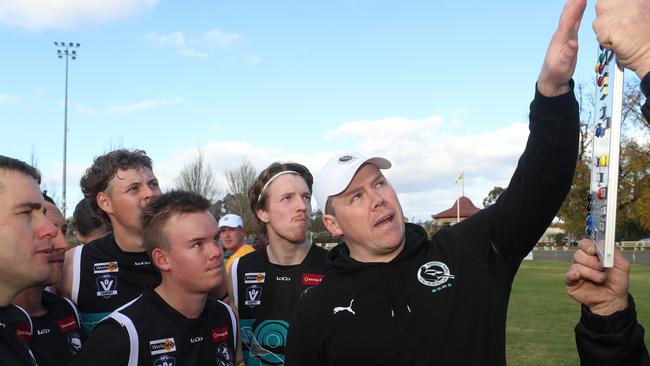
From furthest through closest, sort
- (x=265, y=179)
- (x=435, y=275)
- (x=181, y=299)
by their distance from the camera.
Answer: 1. (x=265, y=179)
2. (x=181, y=299)
3. (x=435, y=275)

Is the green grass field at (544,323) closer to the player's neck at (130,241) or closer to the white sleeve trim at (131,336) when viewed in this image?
the player's neck at (130,241)

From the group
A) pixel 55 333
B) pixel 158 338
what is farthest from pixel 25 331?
pixel 158 338

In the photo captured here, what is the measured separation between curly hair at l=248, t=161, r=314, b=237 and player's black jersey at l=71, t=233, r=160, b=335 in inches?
43.2

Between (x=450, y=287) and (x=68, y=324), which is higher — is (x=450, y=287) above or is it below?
above

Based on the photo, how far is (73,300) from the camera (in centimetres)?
440

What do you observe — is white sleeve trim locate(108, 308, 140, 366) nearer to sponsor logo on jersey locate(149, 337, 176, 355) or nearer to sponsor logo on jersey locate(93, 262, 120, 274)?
sponsor logo on jersey locate(149, 337, 176, 355)

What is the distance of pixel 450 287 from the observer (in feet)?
9.11

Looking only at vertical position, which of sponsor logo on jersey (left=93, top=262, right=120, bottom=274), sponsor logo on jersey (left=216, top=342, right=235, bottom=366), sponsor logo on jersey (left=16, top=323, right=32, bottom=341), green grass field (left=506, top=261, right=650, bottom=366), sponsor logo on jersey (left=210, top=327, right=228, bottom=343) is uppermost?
sponsor logo on jersey (left=93, top=262, right=120, bottom=274)

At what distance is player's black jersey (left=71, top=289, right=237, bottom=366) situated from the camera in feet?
10.5

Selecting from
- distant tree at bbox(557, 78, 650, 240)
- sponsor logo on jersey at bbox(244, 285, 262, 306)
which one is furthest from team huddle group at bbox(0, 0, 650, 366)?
distant tree at bbox(557, 78, 650, 240)

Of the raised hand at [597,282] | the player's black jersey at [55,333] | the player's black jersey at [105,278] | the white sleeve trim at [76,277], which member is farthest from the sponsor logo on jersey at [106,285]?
the raised hand at [597,282]

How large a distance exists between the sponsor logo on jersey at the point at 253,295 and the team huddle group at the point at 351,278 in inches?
4.4

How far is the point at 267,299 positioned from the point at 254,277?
22 cm

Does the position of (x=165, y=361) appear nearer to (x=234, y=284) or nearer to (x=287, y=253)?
(x=234, y=284)
